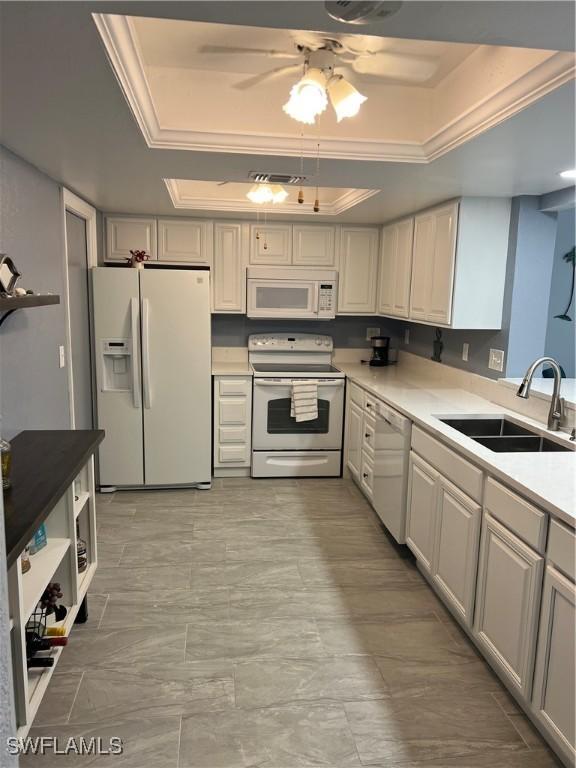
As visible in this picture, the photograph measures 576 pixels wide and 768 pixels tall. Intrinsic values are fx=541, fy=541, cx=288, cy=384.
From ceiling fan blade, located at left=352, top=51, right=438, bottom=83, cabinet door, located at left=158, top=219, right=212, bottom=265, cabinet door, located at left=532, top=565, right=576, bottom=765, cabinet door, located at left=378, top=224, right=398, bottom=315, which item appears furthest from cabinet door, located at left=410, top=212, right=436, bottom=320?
cabinet door, located at left=532, top=565, right=576, bottom=765

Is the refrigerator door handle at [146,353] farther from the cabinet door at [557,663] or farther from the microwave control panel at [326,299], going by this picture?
the cabinet door at [557,663]

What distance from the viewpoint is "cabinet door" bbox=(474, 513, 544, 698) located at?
185cm

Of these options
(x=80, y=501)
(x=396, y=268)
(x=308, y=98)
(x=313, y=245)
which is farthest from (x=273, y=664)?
(x=313, y=245)

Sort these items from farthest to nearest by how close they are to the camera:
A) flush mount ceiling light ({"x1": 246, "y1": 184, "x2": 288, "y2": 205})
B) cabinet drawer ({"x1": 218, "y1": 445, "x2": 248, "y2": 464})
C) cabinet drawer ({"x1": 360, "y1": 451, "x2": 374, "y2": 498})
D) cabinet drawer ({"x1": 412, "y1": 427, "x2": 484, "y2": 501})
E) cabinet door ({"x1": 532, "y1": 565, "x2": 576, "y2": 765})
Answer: cabinet drawer ({"x1": 218, "y1": 445, "x2": 248, "y2": 464}) → cabinet drawer ({"x1": 360, "y1": 451, "x2": 374, "y2": 498}) → flush mount ceiling light ({"x1": 246, "y1": 184, "x2": 288, "y2": 205}) → cabinet drawer ({"x1": 412, "y1": 427, "x2": 484, "y2": 501}) → cabinet door ({"x1": 532, "y1": 565, "x2": 576, "y2": 765})

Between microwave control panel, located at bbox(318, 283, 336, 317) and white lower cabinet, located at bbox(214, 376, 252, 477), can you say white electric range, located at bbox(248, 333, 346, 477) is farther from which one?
microwave control panel, located at bbox(318, 283, 336, 317)

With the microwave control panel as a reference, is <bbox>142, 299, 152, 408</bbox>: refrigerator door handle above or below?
below

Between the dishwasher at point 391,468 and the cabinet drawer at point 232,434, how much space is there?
3.91ft

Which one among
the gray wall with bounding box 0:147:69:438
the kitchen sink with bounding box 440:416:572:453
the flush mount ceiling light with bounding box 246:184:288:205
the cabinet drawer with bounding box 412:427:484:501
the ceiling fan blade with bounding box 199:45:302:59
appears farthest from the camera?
the flush mount ceiling light with bounding box 246:184:288:205

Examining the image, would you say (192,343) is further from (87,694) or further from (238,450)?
(87,694)

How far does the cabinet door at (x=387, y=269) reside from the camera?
14.2 feet

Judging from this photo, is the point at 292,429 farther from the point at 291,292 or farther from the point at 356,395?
the point at 291,292

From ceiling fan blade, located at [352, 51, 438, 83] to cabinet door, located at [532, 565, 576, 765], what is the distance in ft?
6.50

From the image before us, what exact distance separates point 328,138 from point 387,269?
2.19 metres

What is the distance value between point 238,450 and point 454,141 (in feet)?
9.51
